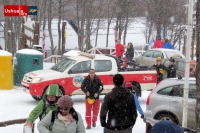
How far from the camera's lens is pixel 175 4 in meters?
42.6

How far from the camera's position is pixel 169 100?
10.9m

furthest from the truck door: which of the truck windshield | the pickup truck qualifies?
the truck windshield

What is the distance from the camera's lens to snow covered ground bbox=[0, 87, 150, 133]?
1135 centimetres

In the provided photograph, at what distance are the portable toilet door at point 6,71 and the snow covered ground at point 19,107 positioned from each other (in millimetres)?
271

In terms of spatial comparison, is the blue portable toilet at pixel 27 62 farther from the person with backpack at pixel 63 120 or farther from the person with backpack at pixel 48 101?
the person with backpack at pixel 63 120

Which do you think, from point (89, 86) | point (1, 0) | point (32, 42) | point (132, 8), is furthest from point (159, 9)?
point (89, 86)

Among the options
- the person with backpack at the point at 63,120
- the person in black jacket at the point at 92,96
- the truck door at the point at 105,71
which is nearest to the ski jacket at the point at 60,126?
the person with backpack at the point at 63,120

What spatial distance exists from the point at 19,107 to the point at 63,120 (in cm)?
938

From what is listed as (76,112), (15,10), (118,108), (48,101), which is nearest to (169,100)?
(118,108)

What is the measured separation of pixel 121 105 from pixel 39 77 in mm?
8542

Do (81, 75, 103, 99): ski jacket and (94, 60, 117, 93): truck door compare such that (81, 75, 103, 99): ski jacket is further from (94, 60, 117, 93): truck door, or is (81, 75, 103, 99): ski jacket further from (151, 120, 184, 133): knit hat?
(151, 120, 184, 133): knit hat

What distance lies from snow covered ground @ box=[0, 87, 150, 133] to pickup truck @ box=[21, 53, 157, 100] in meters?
0.48

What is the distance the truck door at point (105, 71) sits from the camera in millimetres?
15516

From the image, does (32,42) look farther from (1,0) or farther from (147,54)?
(1,0)
